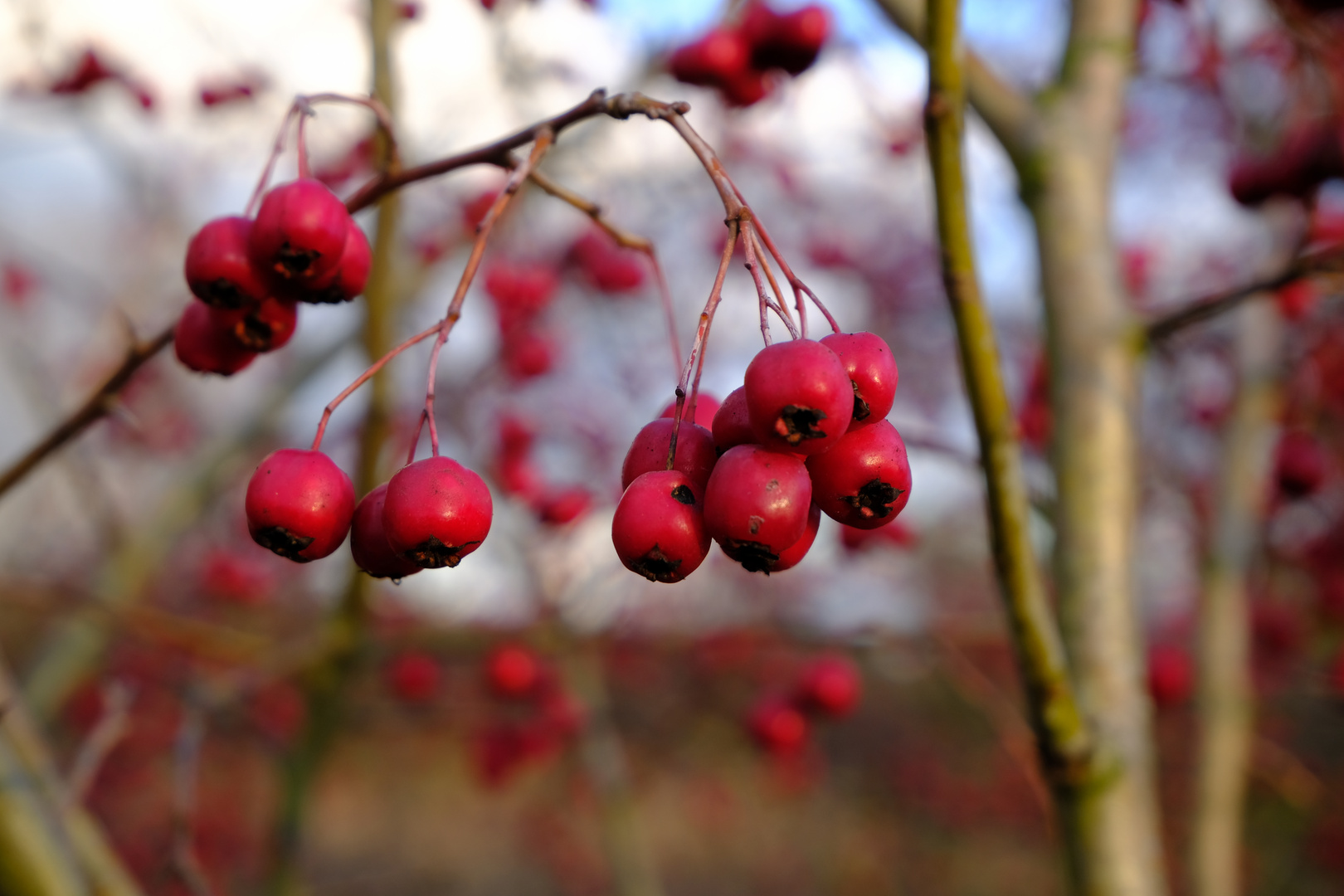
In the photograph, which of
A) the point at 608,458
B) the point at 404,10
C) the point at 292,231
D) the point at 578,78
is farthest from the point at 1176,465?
the point at 292,231

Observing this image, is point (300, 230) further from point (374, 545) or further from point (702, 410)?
point (702, 410)

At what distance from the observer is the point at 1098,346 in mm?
1700

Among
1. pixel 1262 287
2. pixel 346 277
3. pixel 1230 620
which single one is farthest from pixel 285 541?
pixel 1230 620

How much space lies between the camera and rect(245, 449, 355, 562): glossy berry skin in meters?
0.87

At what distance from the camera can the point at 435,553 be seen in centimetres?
83

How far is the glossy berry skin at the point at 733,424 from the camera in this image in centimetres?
85

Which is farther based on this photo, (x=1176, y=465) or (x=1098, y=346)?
(x=1176, y=465)

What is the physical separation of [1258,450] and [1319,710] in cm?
529

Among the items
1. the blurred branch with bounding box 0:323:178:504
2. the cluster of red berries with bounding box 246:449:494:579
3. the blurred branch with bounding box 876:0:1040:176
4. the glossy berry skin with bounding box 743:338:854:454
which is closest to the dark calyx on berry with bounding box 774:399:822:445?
the glossy berry skin with bounding box 743:338:854:454

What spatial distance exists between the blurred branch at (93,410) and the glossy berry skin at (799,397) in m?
0.77

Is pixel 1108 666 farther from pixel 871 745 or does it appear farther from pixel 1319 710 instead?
pixel 871 745

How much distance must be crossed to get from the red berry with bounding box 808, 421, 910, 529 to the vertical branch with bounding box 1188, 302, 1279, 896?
2.52m

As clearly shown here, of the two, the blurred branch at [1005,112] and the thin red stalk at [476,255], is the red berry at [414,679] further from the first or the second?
the thin red stalk at [476,255]

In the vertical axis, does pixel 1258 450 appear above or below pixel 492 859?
above
